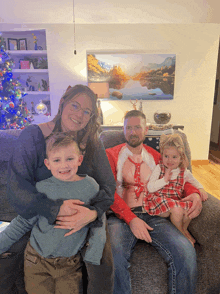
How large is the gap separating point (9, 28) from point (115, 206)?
4222 millimetres

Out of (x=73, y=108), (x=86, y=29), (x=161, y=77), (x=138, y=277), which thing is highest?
(x=86, y=29)

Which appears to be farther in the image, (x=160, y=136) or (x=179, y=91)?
(x=179, y=91)

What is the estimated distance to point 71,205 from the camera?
0.82 meters

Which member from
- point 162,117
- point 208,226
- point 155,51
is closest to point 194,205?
point 208,226

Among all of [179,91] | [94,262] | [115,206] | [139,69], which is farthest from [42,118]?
[94,262]

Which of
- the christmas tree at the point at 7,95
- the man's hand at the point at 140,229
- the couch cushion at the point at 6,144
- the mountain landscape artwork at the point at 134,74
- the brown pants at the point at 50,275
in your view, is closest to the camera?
the brown pants at the point at 50,275

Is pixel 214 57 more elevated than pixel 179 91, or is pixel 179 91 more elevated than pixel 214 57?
pixel 214 57

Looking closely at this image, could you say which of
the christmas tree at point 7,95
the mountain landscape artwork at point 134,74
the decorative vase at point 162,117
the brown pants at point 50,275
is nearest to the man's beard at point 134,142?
the brown pants at point 50,275

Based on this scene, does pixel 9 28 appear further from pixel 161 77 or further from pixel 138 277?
pixel 138 277

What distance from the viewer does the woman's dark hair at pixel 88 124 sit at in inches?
33.4

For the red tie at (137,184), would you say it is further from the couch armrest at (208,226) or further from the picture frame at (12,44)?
the picture frame at (12,44)

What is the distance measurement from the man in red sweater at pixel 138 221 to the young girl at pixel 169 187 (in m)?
0.03

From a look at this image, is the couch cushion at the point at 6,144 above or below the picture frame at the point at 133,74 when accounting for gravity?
below

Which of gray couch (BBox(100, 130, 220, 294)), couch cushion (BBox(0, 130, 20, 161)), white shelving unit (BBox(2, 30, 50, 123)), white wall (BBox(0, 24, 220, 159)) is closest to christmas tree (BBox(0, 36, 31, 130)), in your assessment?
white shelving unit (BBox(2, 30, 50, 123))
